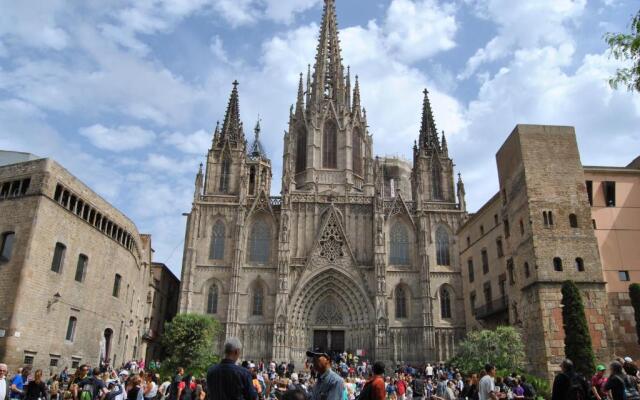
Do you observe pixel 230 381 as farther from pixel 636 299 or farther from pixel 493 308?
pixel 493 308

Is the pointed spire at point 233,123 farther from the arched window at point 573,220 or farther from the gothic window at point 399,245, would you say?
the arched window at point 573,220

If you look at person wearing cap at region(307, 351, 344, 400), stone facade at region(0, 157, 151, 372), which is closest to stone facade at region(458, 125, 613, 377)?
person wearing cap at region(307, 351, 344, 400)

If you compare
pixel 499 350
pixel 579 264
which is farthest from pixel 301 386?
pixel 579 264

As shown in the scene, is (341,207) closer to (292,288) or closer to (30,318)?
(292,288)

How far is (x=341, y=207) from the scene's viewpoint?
4294cm

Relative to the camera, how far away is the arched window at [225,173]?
4541 cm

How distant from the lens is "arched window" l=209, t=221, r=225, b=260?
4172cm

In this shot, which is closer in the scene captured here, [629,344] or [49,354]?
[629,344]

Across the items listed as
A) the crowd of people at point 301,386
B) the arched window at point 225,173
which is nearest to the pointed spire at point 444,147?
the arched window at point 225,173

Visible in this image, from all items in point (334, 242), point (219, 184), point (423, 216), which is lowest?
point (334, 242)

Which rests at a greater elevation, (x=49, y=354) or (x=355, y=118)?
(x=355, y=118)

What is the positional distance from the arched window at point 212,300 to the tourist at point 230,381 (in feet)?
119

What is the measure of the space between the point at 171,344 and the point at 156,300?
13063 millimetres

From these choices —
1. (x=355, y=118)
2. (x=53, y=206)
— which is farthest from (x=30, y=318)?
(x=355, y=118)
